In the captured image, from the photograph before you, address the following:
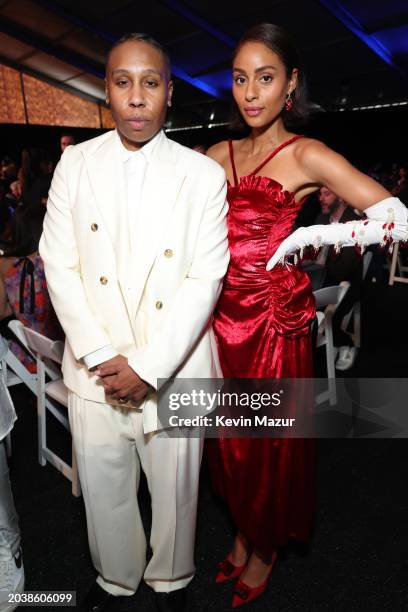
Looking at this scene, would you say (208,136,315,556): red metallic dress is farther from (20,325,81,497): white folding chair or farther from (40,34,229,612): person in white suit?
(20,325,81,497): white folding chair

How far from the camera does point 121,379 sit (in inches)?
51.3

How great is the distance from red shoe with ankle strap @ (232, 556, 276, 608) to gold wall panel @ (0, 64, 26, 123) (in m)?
12.2

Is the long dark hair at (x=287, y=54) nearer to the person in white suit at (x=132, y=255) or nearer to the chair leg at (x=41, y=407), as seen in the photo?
the person in white suit at (x=132, y=255)

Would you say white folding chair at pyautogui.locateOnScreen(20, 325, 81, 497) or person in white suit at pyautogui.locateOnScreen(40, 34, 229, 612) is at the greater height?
person in white suit at pyautogui.locateOnScreen(40, 34, 229, 612)

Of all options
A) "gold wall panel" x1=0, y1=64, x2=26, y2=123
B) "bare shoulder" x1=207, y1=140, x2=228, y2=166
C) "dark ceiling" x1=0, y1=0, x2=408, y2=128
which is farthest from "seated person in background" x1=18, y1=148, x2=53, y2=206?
"gold wall panel" x1=0, y1=64, x2=26, y2=123

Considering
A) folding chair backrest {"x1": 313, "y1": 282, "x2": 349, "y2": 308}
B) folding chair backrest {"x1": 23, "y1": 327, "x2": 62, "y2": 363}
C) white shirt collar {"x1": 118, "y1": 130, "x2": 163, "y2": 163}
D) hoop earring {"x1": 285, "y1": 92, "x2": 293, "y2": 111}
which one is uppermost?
hoop earring {"x1": 285, "y1": 92, "x2": 293, "y2": 111}

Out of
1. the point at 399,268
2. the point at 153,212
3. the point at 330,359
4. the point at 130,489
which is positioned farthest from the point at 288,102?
the point at 399,268

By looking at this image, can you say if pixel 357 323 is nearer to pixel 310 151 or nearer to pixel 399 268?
pixel 310 151

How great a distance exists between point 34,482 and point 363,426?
6.43 ft

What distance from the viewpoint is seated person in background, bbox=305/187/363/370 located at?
3.36 metres

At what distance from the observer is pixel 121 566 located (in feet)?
5.22

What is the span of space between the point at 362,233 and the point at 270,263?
30 cm

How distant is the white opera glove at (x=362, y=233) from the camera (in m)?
1.42

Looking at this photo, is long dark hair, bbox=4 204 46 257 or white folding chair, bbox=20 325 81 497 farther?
long dark hair, bbox=4 204 46 257
